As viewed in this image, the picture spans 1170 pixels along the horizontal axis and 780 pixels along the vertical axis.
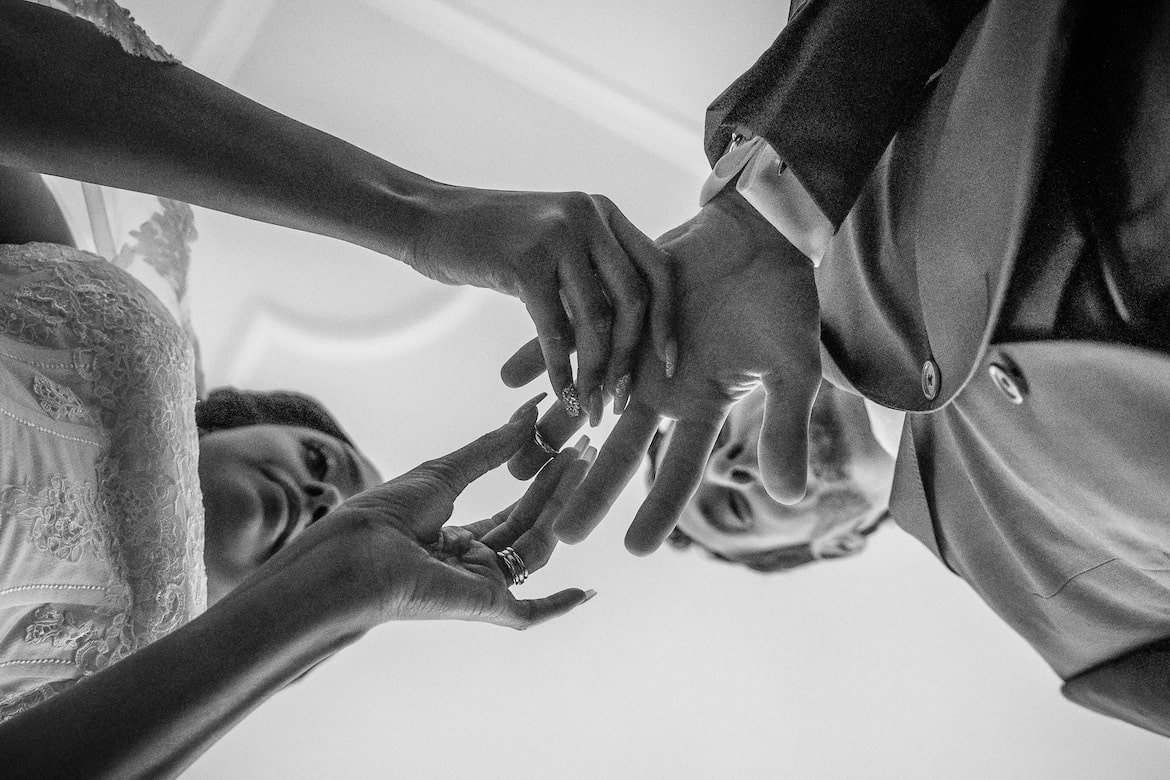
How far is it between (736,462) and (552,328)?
0.72 m

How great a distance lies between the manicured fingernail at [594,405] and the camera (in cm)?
83

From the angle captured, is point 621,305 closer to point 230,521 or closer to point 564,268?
point 564,268

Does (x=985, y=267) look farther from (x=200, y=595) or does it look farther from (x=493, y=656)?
(x=493, y=656)

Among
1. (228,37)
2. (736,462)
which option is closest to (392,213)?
(736,462)

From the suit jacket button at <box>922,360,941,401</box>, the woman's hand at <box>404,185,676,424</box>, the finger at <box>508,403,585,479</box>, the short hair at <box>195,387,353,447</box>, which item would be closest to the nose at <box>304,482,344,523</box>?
the short hair at <box>195,387,353,447</box>

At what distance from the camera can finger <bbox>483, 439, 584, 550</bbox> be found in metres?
0.83

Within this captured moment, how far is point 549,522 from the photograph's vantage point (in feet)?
2.80

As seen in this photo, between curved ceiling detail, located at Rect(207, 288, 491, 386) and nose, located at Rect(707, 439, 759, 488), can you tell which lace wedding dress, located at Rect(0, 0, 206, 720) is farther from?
curved ceiling detail, located at Rect(207, 288, 491, 386)

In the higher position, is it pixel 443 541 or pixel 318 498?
pixel 443 541

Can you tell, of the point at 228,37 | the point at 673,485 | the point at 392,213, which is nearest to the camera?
the point at 392,213

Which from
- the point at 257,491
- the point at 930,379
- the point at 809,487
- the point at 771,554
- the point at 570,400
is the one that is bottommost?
the point at 257,491

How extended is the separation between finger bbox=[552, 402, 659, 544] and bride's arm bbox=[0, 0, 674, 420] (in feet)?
0.20

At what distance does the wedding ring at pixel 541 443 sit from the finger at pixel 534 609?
7.3 inches

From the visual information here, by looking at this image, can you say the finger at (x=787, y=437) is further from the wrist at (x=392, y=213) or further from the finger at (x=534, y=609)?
the wrist at (x=392, y=213)
